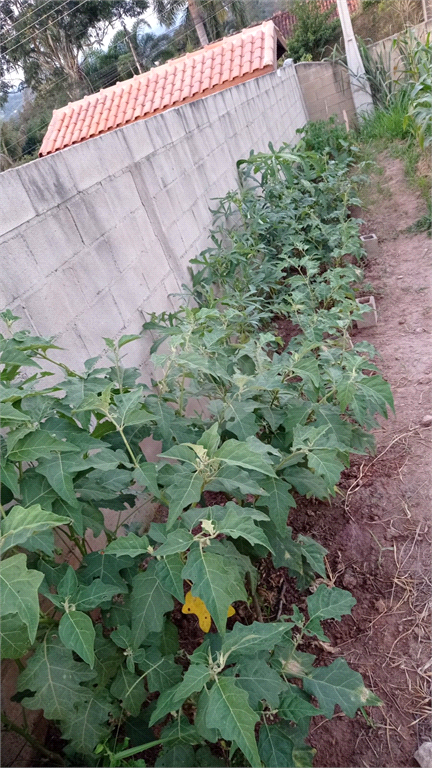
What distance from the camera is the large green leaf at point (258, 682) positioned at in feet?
3.48

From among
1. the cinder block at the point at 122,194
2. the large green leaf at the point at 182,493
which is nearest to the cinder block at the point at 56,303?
the cinder block at the point at 122,194

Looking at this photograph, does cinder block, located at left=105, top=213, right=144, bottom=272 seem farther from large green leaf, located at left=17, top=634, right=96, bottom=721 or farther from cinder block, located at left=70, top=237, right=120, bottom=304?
large green leaf, located at left=17, top=634, right=96, bottom=721

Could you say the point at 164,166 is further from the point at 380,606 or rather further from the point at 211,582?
the point at 211,582

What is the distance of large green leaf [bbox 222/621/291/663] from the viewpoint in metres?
1.07

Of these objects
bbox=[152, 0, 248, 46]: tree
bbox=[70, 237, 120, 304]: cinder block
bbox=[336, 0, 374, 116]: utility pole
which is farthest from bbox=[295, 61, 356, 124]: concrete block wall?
bbox=[152, 0, 248, 46]: tree

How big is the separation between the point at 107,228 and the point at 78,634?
187cm

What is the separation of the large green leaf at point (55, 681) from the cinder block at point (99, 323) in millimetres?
1155

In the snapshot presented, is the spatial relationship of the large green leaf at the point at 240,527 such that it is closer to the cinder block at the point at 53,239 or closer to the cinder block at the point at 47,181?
the cinder block at the point at 53,239

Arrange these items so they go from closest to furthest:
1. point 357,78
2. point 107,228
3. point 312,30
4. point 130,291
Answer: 1. point 107,228
2. point 130,291
3. point 357,78
4. point 312,30

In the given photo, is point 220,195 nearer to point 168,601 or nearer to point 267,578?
point 267,578

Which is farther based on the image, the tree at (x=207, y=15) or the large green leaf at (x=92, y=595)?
the tree at (x=207, y=15)

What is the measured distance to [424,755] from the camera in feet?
4.50

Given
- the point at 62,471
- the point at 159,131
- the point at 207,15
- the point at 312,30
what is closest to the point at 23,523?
the point at 62,471

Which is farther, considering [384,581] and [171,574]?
[384,581]
